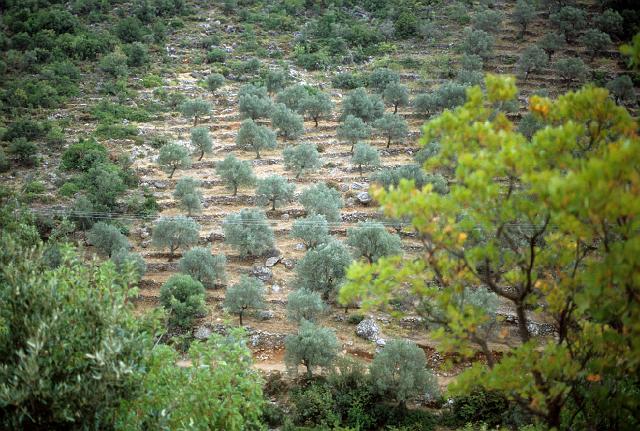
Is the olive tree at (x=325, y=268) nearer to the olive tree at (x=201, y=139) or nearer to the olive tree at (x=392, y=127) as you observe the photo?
the olive tree at (x=392, y=127)

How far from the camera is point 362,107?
51781 millimetres

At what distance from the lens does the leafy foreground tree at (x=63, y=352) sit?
9.47m

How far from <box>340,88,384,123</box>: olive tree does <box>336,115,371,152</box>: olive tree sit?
367 cm

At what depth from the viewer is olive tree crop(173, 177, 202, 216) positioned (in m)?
38.5

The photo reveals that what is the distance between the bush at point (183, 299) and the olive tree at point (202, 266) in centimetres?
193

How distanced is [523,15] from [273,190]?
47805mm

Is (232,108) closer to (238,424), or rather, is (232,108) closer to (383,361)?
(383,361)

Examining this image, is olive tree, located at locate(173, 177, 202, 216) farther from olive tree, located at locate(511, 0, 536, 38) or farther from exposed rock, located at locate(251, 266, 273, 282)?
olive tree, located at locate(511, 0, 536, 38)


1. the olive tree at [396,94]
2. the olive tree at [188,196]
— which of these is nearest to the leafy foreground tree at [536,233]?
the olive tree at [188,196]

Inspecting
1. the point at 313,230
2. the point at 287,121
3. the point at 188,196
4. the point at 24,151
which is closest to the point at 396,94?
the point at 287,121

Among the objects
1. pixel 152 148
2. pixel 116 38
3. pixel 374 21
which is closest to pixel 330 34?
pixel 374 21

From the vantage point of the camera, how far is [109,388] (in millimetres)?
10031

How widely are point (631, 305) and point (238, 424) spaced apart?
8611mm

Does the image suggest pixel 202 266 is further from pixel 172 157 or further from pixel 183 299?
pixel 172 157
